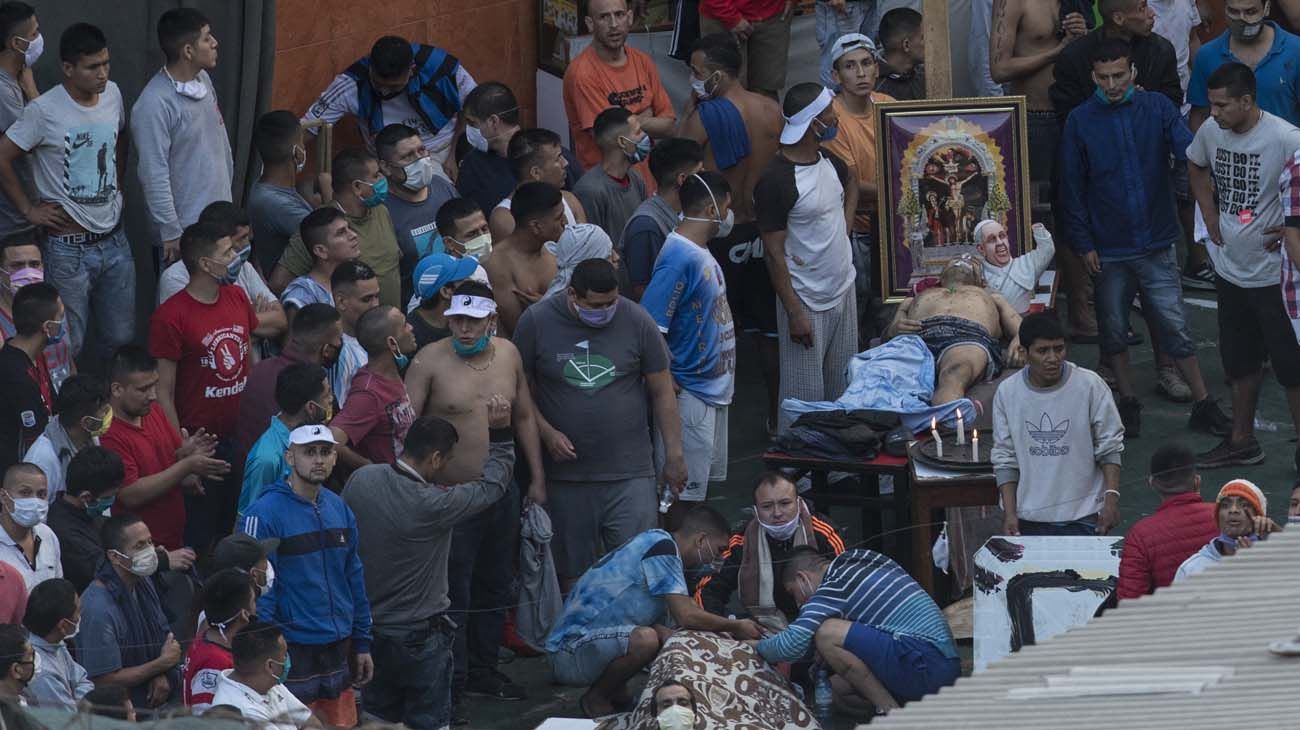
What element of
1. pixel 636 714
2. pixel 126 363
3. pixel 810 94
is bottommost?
pixel 636 714

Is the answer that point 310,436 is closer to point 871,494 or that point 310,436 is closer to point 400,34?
point 871,494

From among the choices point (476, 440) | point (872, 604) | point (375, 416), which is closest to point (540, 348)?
point (476, 440)

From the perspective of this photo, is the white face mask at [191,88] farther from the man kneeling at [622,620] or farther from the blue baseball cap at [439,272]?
the man kneeling at [622,620]

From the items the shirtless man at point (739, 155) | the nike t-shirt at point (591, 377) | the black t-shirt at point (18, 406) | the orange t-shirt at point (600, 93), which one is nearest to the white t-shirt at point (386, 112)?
the orange t-shirt at point (600, 93)

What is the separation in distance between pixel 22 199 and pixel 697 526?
333 centimetres

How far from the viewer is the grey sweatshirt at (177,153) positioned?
1074cm

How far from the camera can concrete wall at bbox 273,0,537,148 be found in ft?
42.7

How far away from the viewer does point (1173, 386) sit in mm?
13055

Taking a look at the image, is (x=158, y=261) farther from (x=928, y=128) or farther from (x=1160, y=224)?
(x=1160, y=224)

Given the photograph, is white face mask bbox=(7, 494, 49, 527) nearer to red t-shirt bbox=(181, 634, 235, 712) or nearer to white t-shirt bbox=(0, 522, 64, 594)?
white t-shirt bbox=(0, 522, 64, 594)

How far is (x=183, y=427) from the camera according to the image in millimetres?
9852

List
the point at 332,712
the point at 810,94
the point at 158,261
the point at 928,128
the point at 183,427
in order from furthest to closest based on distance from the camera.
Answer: the point at 928,128 → the point at 810,94 → the point at 158,261 → the point at 183,427 → the point at 332,712

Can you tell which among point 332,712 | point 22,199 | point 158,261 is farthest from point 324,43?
point 332,712

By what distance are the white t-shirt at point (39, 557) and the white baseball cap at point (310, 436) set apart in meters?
0.94
